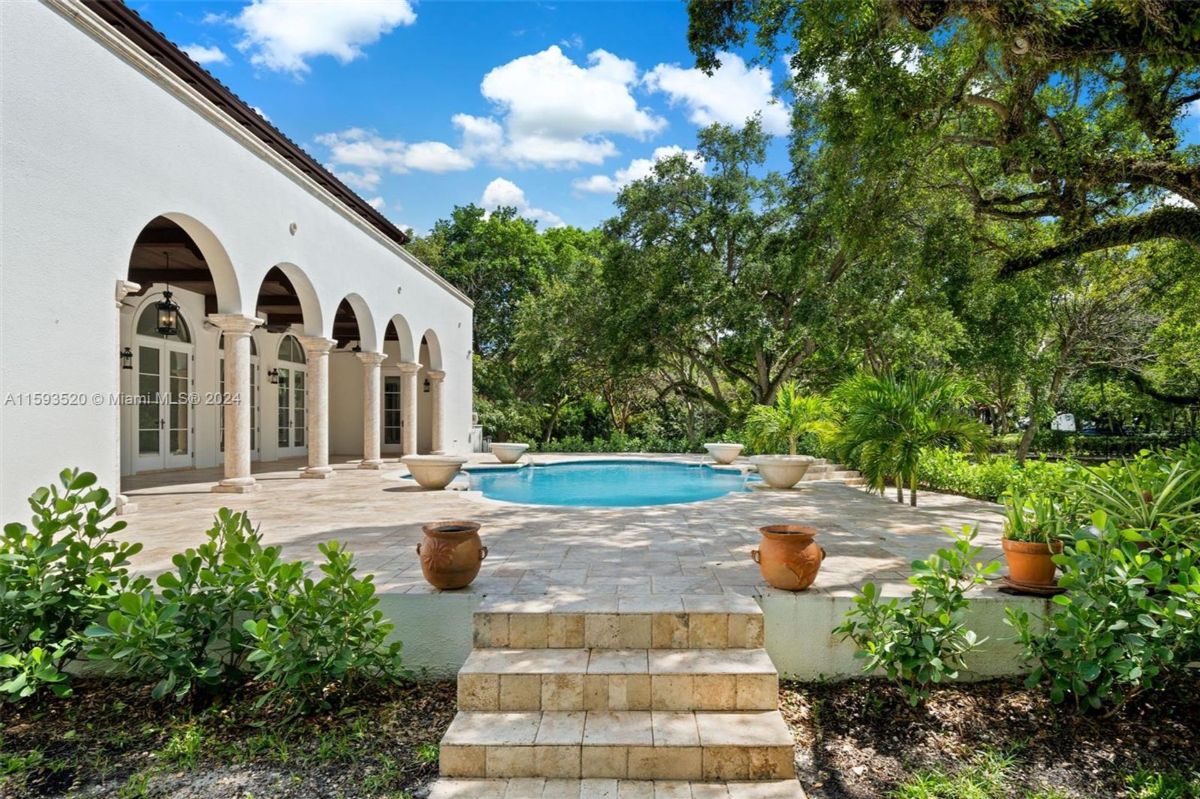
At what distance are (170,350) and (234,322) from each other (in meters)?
4.29

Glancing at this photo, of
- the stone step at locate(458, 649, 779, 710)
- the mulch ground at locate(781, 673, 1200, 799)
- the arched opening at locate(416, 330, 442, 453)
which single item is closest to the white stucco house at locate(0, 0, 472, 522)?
the arched opening at locate(416, 330, 442, 453)

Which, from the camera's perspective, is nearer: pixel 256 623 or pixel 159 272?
pixel 256 623

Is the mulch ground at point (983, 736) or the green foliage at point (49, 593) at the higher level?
the green foliage at point (49, 593)

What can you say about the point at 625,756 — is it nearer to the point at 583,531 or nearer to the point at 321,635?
the point at 321,635

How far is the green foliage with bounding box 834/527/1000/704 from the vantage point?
3.85 m

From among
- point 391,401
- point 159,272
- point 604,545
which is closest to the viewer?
point 604,545

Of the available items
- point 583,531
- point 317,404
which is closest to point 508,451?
point 317,404

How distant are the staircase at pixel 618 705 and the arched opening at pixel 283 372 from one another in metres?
10.8

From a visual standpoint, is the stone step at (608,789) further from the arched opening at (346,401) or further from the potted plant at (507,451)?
the arched opening at (346,401)

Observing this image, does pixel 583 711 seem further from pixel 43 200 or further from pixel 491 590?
pixel 43 200

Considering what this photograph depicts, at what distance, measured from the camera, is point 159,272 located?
11.2 meters

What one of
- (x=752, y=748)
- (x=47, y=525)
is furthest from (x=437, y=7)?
(x=752, y=748)

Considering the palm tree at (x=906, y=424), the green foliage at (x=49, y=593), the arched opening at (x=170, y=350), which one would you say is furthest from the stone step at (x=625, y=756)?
the arched opening at (x=170, y=350)

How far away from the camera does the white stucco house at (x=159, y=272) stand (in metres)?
5.80
